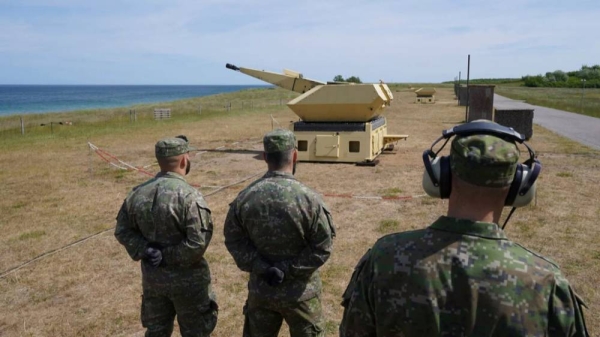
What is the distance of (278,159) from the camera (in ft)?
10.5

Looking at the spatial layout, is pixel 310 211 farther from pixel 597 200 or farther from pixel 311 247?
pixel 597 200

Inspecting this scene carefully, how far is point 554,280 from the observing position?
1.61 metres

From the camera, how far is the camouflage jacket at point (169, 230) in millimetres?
3355

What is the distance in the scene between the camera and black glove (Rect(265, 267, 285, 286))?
9.82 ft

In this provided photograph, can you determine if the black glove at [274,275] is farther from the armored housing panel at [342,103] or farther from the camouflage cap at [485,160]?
the armored housing panel at [342,103]

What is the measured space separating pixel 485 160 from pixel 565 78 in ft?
322

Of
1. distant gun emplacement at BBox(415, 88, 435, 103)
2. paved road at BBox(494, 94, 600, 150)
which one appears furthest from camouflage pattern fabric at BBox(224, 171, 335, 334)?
distant gun emplacement at BBox(415, 88, 435, 103)

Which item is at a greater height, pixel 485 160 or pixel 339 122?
pixel 485 160

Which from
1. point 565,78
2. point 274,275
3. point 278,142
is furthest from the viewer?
point 565,78

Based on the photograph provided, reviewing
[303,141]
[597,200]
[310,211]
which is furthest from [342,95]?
[310,211]

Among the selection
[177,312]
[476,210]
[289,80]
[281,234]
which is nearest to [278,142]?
[281,234]

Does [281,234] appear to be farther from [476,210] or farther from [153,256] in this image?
[476,210]

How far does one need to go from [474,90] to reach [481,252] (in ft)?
70.0

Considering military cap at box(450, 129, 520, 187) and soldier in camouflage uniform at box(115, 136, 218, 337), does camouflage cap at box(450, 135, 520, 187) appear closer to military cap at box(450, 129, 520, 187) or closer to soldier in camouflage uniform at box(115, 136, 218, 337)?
military cap at box(450, 129, 520, 187)
